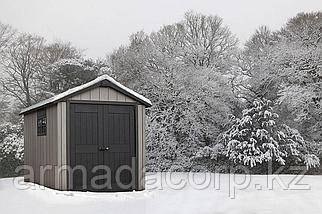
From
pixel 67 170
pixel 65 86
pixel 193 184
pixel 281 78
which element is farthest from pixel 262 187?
pixel 65 86

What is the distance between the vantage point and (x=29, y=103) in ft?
44.8

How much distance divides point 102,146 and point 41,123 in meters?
1.43

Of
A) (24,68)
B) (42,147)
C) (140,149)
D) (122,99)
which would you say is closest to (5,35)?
(24,68)

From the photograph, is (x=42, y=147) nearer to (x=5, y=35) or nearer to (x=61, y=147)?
(x=61, y=147)

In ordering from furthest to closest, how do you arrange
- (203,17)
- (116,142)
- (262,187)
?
(203,17) < (262,187) < (116,142)

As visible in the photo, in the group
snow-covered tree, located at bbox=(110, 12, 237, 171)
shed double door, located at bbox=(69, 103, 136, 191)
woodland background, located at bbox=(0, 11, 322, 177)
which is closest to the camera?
shed double door, located at bbox=(69, 103, 136, 191)

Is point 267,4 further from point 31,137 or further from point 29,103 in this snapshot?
point 31,137

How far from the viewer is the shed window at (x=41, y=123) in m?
7.32

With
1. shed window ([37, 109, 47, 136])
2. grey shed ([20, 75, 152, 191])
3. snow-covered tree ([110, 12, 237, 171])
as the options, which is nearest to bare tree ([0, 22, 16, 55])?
shed window ([37, 109, 47, 136])

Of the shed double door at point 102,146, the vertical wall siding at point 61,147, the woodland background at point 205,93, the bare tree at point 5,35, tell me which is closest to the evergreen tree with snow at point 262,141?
the woodland background at point 205,93

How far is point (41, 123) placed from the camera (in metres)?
7.57

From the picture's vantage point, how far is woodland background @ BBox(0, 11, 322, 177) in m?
12.1

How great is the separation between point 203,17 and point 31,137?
8746 millimetres

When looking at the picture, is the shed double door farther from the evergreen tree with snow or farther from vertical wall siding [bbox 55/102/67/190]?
the evergreen tree with snow
